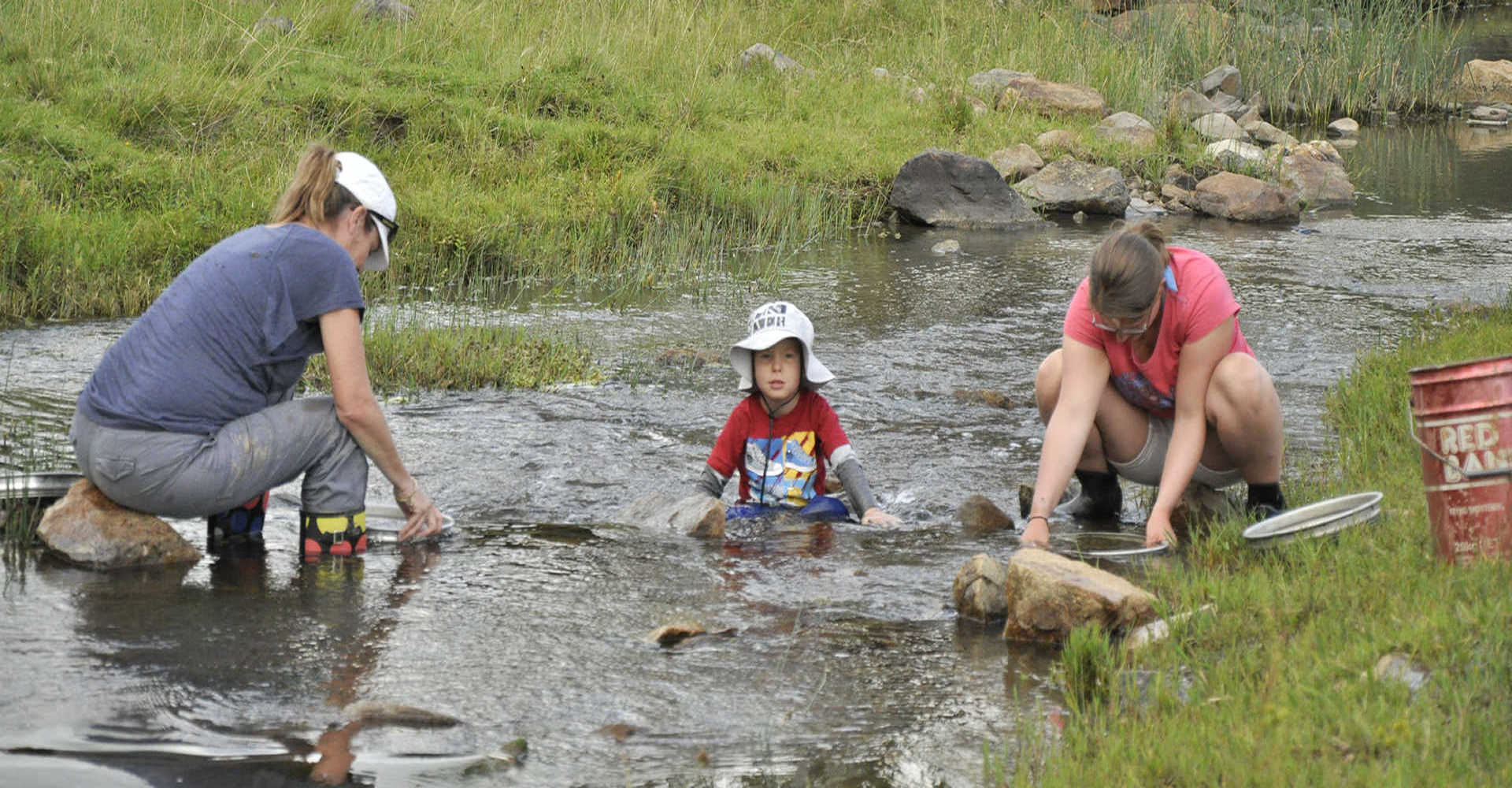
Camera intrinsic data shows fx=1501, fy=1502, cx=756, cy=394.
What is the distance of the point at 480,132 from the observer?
1259 cm

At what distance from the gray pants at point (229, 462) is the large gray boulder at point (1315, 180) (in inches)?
498

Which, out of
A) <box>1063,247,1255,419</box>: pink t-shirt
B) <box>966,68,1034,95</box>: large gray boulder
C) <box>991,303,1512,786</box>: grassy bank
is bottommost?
<box>991,303,1512,786</box>: grassy bank

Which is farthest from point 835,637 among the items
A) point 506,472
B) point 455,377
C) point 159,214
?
point 159,214

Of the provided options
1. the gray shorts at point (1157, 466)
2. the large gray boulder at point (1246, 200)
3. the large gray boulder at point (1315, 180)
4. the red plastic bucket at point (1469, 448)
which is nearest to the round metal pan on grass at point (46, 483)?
the gray shorts at point (1157, 466)

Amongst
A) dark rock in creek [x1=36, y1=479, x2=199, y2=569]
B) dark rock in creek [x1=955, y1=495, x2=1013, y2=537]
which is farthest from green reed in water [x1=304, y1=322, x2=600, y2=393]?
dark rock in creek [x1=955, y1=495, x2=1013, y2=537]

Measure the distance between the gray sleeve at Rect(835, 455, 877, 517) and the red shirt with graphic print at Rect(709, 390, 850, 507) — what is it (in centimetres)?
13

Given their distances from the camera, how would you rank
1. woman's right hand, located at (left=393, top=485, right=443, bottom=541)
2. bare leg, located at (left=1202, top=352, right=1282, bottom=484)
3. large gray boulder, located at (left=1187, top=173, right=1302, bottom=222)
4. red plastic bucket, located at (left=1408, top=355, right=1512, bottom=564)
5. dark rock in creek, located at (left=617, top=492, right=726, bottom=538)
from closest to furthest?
red plastic bucket, located at (left=1408, top=355, right=1512, bottom=564) → bare leg, located at (left=1202, top=352, right=1282, bottom=484) → woman's right hand, located at (left=393, top=485, right=443, bottom=541) → dark rock in creek, located at (left=617, top=492, right=726, bottom=538) → large gray boulder, located at (left=1187, top=173, right=1302, bottom=222)

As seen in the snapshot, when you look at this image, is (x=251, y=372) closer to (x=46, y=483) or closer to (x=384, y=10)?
(x=46, y=483)

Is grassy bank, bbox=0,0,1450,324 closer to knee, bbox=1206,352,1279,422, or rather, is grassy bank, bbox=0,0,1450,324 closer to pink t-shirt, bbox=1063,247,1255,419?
pink t-shirt, bbox=1063,247,1255,419

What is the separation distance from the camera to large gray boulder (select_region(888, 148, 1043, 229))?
14.0 metres

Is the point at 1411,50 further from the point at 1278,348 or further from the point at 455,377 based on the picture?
the point at 455,377

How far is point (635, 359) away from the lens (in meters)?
8.70

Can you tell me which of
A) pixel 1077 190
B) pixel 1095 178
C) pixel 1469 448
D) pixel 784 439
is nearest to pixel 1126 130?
pixel 1095 178

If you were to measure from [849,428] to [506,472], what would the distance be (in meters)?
1.80
